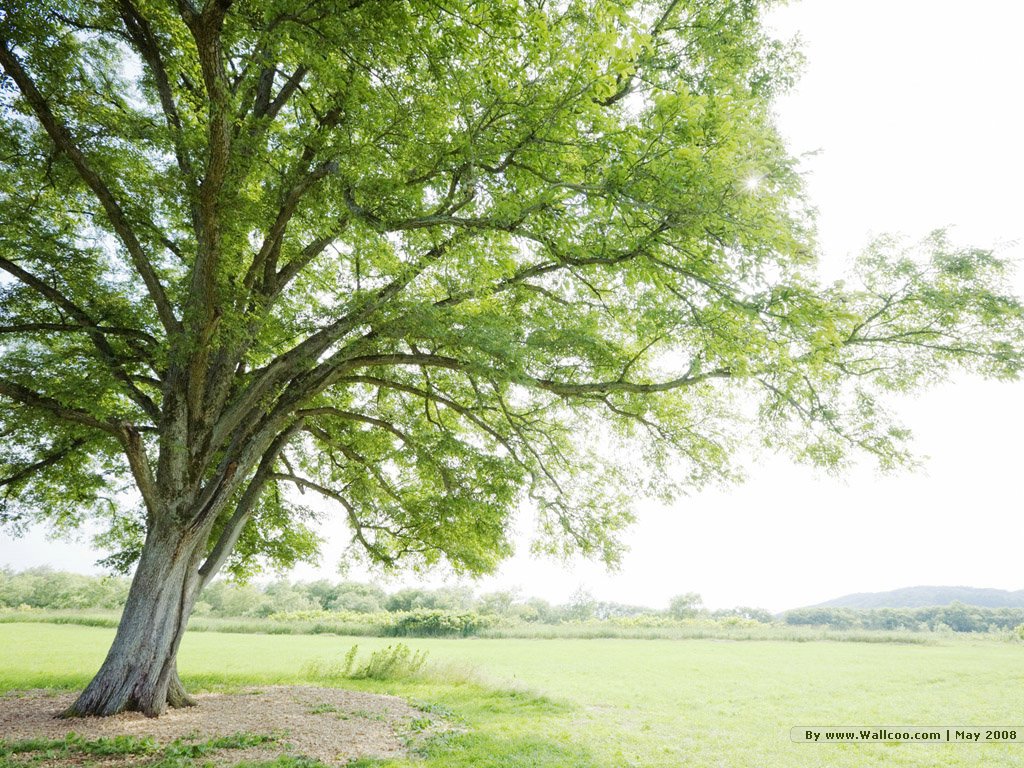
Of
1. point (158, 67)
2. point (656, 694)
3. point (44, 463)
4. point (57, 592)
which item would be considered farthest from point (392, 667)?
point (57, 592)

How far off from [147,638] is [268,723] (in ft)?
7.08

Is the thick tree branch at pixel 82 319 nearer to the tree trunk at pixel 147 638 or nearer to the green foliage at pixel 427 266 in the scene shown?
the green foliage at pixel 427 266

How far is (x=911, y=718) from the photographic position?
1262 cm

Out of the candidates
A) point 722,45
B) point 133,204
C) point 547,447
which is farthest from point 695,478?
point 133,204

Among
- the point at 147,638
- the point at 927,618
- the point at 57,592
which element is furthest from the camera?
the point at 927,618

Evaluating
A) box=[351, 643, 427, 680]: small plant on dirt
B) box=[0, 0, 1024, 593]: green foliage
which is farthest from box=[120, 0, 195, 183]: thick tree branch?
box=[351, 643, 427, 680]: small plant on dirt

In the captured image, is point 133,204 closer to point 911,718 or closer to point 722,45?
point 722,45

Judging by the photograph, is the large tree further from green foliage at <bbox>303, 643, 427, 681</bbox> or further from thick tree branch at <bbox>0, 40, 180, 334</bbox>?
green foliage at <bbox>303, 643, 427, 681</bbox>

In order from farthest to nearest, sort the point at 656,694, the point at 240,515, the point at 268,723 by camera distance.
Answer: the point at 656,694, the point at 240,515, the point at 268,723

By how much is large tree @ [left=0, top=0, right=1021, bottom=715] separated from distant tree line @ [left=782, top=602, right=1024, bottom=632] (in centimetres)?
5501

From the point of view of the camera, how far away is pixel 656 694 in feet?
49.0

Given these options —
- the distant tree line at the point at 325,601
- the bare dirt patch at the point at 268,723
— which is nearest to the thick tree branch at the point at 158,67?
the bare dirt patch at the point at 268,723

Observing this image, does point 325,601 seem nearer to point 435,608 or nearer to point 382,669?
point 435,608

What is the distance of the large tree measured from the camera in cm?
528
